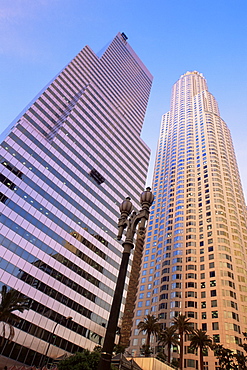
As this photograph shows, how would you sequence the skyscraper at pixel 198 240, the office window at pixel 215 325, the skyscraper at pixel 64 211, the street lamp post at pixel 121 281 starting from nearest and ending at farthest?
1. the street lamp post at pixel 121 281
2. the skyscraper at pixel 64 211
3. the office window at pixel 215 325
4. the skyscraper at pixel 198 240

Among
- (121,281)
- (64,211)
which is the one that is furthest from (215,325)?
(121,281)

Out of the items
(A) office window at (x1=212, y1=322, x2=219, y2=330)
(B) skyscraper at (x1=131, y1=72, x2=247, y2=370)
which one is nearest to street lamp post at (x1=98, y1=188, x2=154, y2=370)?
(B) skyscraper at (x1=131, y1=72, x2=247, y2=370)

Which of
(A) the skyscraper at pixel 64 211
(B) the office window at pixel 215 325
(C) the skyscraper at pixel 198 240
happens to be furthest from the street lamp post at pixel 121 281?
(B) the office window at pixel 215 325

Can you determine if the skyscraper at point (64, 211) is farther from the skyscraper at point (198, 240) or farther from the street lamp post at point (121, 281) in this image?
the street lamp post at point (121, 281)

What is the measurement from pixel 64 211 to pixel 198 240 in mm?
51719

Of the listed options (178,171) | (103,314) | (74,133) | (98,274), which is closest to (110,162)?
(74,133)

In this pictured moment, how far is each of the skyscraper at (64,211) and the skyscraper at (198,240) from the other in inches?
970

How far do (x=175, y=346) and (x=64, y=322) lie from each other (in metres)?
35.5

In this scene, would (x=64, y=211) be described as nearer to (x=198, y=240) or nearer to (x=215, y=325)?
(x=215, y=325)

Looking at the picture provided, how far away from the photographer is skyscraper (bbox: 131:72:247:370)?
74812mm

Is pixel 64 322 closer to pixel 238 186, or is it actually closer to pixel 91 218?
pixel 91 218

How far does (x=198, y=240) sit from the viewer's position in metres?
93.3

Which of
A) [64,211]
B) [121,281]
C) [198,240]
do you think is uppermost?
[198,240]

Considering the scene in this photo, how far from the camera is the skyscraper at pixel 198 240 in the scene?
7481 centimetres
